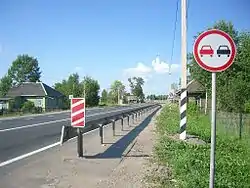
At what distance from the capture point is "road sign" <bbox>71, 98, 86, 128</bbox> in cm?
1155

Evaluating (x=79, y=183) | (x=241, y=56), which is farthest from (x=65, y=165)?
(x=241, y=56)

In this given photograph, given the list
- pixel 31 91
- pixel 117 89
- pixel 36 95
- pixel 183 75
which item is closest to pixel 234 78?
pixel 183 75

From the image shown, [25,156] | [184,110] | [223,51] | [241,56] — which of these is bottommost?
[25,156]

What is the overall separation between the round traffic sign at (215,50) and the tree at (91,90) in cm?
10585

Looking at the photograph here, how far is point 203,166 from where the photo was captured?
363 inches

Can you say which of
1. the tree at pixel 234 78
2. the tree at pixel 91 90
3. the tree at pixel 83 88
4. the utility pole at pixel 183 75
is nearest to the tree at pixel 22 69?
the tree at pixel 83 88

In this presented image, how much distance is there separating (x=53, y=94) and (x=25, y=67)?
44671 millimetres

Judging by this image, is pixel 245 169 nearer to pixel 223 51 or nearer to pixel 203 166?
pixel 203 166

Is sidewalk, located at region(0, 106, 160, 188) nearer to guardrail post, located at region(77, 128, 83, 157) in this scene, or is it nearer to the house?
guardrail post, located at region(77, 128, 83, 157)

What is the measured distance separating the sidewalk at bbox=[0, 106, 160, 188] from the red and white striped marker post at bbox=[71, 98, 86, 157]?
0.40 meters

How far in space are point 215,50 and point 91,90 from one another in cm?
11189

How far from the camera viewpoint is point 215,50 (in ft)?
20.7

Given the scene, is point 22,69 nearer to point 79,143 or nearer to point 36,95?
point 36,95

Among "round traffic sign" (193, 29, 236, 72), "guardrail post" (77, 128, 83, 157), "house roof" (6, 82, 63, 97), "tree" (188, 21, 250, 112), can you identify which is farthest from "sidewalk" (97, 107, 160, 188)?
"house roof" (6, 82, 63, 97)
